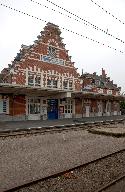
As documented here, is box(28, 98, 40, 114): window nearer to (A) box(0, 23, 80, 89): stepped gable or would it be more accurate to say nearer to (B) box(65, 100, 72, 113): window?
(A) box(0, 23, 80, 89): stepped gable

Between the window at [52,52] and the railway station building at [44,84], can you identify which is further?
the window at [52,52]

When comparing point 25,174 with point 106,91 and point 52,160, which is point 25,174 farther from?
point 106,91

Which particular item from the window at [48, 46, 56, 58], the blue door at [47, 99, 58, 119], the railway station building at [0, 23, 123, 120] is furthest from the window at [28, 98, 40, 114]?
the window at [48, 46, 56, 58]

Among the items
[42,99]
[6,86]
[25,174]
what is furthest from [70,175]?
[42,99]

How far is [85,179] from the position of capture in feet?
31.0

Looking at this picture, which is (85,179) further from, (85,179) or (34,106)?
(34,106)

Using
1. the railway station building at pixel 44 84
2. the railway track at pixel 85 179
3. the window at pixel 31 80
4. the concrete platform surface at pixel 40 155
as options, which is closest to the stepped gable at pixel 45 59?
the railway station building at pixel 44 84

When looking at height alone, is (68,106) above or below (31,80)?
below

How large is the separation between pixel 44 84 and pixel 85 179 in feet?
92.6

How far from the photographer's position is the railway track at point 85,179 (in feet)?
27.3

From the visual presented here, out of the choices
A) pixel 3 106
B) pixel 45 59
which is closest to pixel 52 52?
pixel 45 59

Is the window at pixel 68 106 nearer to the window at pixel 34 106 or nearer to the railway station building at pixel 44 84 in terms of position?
the railway station building at pixel 44 84

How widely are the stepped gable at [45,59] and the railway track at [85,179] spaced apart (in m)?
23.6

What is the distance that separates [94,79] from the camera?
5512cm
